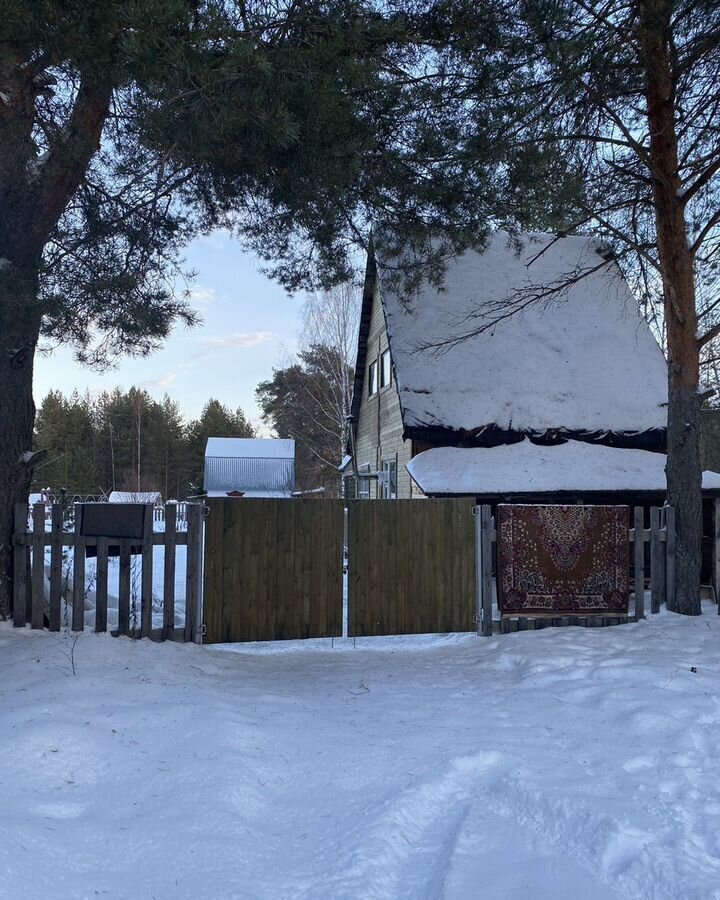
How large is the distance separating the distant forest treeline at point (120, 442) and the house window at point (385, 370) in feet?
126

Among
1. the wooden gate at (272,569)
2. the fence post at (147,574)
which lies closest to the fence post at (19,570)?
the fence post at (147,574)

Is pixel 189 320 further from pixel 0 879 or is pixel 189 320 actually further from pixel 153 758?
pixel 0 879

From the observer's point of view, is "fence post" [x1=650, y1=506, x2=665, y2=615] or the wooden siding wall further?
the wooden siding wall

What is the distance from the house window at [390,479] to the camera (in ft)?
51.8

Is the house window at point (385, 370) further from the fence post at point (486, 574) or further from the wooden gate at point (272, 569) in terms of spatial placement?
the wooden gate at point (272, 569)

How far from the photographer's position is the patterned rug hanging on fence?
26.2 feet

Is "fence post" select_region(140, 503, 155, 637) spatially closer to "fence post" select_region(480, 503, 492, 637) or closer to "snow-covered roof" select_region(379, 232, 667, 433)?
"fence post" select_region(480, 503, 492, 637)

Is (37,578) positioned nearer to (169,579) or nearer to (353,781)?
(169,579)

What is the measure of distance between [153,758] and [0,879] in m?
1.24

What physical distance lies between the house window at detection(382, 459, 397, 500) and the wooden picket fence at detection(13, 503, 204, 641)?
29.6 feet

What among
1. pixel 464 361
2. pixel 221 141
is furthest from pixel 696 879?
pixel 464 361

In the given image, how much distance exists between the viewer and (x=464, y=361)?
1379 centimetres

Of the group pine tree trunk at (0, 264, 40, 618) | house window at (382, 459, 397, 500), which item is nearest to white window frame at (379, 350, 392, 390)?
house window at (382, 459, 397, 500)

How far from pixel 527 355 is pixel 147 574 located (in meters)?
9.66
